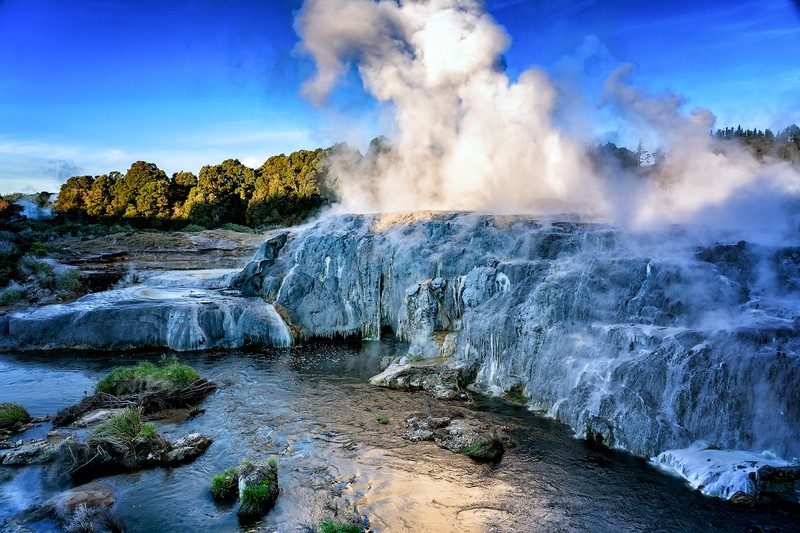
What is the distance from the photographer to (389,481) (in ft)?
33.7

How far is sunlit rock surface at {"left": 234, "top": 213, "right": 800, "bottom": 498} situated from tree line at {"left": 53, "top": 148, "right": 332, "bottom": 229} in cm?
3240

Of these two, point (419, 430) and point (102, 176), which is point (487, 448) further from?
point (102, 176)

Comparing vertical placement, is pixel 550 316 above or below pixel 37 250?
below

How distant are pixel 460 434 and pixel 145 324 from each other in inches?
640

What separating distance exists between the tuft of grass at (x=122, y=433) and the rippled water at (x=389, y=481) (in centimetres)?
80

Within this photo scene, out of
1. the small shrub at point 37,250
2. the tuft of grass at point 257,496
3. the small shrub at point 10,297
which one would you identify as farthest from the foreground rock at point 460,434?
the small shrub at point 37,250

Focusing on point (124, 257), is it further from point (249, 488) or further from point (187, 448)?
point (249, 488)

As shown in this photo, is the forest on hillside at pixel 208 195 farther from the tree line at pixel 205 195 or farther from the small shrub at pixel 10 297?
the small shrub at pixel 10 297

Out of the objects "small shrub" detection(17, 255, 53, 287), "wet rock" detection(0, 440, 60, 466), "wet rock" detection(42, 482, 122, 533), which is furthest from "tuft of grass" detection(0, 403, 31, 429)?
"small shrub" detection(17, 255, 53, 287)

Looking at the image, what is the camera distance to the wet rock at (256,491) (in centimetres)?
906

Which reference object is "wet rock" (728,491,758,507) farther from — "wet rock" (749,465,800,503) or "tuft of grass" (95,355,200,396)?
"tuft of grass" (95,355,200,396)

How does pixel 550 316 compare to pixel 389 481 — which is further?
pixel 550 316

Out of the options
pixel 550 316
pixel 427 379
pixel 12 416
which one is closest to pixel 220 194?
pixel 12 416

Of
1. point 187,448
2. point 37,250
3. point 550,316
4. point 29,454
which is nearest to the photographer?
point 29,454
